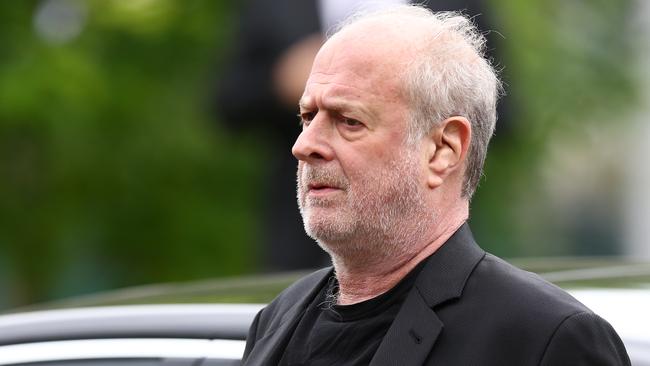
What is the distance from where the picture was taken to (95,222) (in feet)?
30.3

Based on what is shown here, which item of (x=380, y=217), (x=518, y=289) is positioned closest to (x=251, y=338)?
(x=380, y=217)

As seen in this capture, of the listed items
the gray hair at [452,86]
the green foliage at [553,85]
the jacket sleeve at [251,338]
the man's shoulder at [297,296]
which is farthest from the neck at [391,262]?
the green foliage at [553,85]

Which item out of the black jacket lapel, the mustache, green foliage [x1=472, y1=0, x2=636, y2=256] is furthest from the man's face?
green foliage [x1=472, y1=0, x2=636, y2=256]

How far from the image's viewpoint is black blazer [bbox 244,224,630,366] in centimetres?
308

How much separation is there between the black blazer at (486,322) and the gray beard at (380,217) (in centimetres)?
8

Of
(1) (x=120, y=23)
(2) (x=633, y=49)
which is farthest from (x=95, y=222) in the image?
(2) (x=633, y=49)

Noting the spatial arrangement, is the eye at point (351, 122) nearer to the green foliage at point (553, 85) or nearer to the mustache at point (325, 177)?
the mustache at point (325, 177)

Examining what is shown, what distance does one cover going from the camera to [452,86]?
11.2 ft

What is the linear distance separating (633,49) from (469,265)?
649cm

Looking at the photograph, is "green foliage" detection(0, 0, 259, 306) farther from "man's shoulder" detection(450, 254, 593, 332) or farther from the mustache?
"man's shoulder" detection(450, 254, 593, 332)

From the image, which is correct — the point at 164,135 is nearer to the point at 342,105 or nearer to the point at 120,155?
the point at 120,155

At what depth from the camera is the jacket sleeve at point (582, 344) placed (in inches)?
120

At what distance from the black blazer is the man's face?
0.46 ft

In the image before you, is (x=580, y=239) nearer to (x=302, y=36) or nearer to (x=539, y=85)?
(x=539, y=85)
